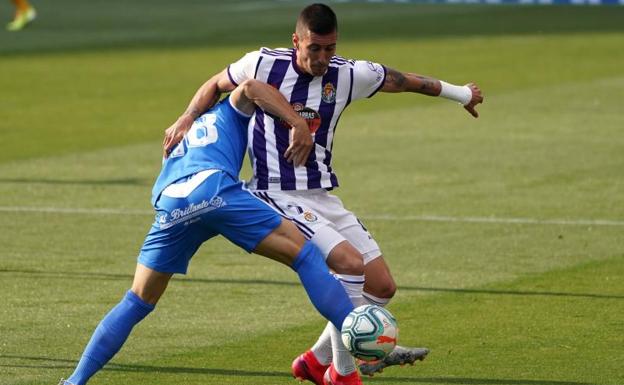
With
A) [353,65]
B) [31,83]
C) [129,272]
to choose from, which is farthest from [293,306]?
[31,83]

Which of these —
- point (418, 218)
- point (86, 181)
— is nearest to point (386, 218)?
point (418, 218)

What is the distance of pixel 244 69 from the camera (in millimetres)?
8469

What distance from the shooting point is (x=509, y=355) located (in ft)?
29.9

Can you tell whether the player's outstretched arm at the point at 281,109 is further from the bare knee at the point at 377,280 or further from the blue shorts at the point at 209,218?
the bare knee at the point at 377,280

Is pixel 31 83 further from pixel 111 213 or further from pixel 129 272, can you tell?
pixel 129 272

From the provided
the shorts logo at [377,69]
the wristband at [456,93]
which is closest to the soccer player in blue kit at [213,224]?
the shorts logo at [377,69]

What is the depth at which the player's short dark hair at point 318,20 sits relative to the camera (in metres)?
7.95

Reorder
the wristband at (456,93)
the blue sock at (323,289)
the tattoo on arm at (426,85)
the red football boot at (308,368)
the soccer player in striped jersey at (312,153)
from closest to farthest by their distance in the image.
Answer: the blue sock at (323,289) → the soccer player in striped jersey at (312,153) → the red football boot at (308,368) → the tattoo on arm at (426,85) → the wristband at (456,93)

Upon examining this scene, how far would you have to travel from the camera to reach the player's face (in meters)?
8.00

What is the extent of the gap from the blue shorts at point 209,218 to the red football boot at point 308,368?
101cm

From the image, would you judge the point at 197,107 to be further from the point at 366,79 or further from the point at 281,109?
the point at 366,79

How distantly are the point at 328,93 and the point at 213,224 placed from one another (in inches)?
43.9

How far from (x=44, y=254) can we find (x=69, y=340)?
3.00m

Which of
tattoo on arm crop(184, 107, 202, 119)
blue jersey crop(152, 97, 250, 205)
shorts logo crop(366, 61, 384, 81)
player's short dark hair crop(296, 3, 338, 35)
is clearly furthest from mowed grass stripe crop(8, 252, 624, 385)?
player's short dark hair crop(296, 3, 338, 35)
